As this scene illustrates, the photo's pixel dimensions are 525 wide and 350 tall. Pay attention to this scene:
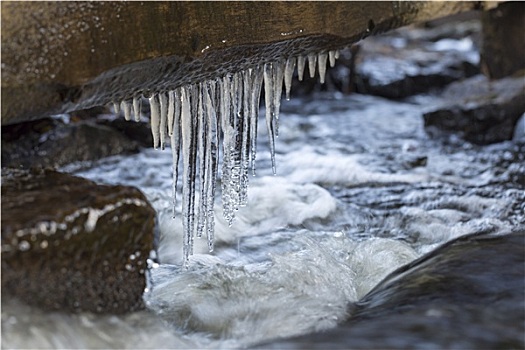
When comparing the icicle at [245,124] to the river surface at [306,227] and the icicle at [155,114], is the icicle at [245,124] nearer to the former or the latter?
the river surface at [306,227]

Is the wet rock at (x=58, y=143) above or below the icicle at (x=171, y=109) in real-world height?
below

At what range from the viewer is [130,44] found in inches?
135

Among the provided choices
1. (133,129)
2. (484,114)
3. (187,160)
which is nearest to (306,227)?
(187,160)

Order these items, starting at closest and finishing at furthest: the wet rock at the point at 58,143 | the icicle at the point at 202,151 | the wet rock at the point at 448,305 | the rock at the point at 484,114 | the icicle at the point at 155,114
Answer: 1. the wet rock at the point at 448,305
2. the icicle at the point at 155,114
3. the icicle at the point at 202,151
4. the wet rock at the point at 58,143
5. the rock at the point at 484,114

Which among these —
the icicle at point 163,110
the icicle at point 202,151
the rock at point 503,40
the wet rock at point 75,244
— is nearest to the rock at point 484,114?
the rock at point 503,40

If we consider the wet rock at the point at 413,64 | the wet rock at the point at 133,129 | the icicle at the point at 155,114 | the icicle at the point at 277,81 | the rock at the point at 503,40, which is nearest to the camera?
the icicle at the point at 155,114

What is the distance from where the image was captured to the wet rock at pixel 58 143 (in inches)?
279

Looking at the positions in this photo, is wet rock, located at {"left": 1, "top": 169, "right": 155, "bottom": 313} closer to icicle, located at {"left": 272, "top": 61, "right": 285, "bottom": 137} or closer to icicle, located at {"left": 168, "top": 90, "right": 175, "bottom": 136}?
icicle, located at {"left": 168, "top": 90, "right": 175, "bottom": 136}

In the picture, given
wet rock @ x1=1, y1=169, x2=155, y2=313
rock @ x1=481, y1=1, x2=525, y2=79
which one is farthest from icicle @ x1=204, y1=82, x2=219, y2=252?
rock @ x1=481, y1=1, x2=525, y2=79

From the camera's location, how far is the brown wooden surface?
3102 millimetres

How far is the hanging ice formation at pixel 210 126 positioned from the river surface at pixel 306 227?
367mm

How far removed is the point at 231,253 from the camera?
488 centimetres

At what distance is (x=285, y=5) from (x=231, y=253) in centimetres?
163

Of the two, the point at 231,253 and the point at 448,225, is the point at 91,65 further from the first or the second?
the point at 448,225
